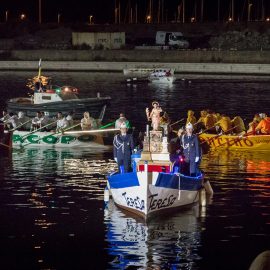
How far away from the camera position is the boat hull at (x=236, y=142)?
4170cm

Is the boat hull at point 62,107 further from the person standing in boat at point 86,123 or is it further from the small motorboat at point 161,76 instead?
the small motorboat at point 161,76

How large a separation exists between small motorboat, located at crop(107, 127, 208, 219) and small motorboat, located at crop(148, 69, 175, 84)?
77.2m

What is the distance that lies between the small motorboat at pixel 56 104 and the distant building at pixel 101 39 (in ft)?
238

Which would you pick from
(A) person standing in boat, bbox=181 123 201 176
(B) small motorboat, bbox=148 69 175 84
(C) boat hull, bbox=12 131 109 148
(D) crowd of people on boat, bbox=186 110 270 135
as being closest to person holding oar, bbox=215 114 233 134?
(D) crowd of people on boat, bbox=186 110 270 135

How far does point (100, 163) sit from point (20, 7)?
140 metres

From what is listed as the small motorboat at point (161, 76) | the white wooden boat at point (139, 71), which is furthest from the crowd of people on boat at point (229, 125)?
the white wooden boat at point (139, 71)

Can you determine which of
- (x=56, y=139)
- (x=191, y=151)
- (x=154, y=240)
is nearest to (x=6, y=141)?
(x=56, y=139)

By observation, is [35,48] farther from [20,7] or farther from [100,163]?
[100,163]

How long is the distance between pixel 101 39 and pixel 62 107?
74672mm

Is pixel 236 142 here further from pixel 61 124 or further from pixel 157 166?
pixel 157 166

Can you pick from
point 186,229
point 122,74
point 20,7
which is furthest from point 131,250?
point 20,7

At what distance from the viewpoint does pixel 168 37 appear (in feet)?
420

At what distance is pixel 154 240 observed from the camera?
82.5 ft

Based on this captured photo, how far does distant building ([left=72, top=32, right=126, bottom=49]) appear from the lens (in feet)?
417
